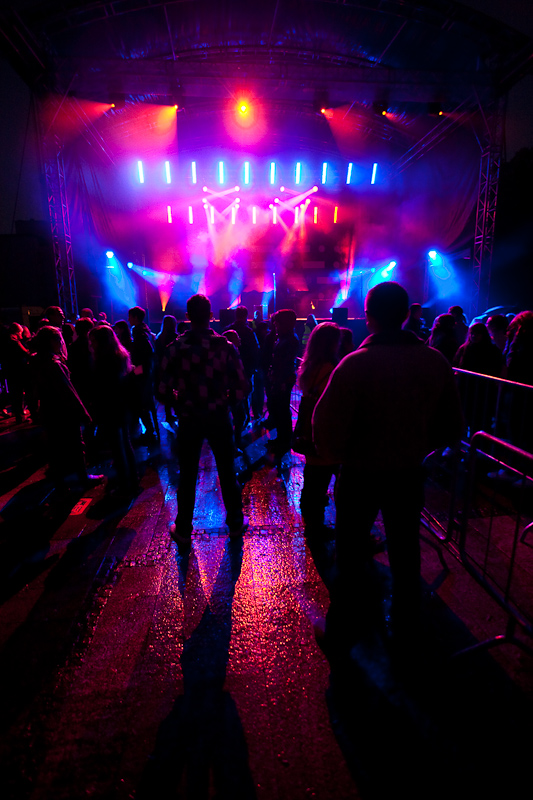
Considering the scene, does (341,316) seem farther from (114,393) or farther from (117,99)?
(114,393)

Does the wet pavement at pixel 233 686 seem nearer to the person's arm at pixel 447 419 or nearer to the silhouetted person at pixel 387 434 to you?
the silhouetted person at pixel 387 434

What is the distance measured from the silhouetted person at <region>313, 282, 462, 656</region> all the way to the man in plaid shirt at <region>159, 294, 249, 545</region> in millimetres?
1401

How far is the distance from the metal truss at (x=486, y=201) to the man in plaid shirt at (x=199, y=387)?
1090cm

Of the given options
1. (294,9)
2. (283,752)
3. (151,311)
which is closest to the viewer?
(283,752)

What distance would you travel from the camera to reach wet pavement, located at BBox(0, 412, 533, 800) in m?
1.68

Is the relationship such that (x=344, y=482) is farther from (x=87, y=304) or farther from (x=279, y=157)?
(x=279, y=157)

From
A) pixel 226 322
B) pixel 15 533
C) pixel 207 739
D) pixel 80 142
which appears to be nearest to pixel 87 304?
pixel 80 142

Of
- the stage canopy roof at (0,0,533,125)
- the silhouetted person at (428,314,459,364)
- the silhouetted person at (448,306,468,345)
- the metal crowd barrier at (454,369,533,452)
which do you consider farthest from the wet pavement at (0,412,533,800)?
the stage canopy roof at (0,0,533,125)

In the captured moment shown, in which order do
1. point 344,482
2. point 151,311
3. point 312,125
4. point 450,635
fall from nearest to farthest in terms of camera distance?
point 344,482 → point 450,635 → point 312,125 → point 151,311

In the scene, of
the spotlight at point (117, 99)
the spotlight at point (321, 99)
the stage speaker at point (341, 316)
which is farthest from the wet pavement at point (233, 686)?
the spotlight at point (117, 99)

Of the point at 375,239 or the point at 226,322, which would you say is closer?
the point at 226,322

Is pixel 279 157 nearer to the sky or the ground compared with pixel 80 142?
nearer to the sky

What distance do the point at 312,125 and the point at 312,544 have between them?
18768 millimetres

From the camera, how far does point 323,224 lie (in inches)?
839
